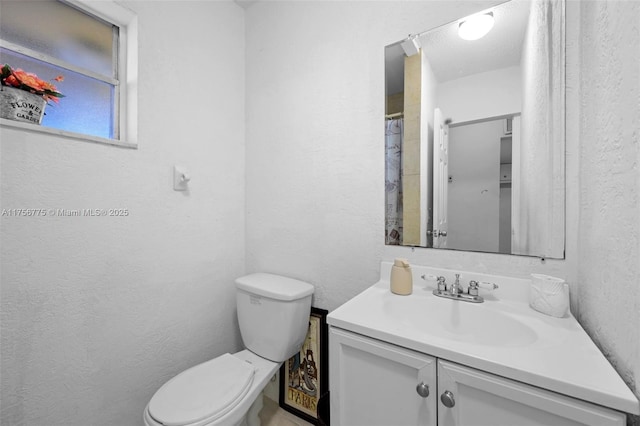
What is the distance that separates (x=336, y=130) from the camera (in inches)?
52.7

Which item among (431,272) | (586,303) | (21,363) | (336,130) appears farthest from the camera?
(336,130)

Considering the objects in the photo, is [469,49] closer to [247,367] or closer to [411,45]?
[411,45]

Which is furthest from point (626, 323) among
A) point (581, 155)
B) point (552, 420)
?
point (581, 155)

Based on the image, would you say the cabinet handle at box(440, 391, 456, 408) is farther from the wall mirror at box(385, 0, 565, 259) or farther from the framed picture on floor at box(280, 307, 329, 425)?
the framed picture on floor at box(280, 307, 329, 425)

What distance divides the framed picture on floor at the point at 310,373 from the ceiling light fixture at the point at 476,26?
1385 millimetres

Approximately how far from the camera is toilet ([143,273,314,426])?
0.97m

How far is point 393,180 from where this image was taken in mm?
1192

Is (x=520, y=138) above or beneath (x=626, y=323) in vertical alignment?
above

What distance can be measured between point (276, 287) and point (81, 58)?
1352 millimetres

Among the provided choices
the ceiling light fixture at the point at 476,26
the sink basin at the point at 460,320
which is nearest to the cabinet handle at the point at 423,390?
the sink basin at the point at 460,320

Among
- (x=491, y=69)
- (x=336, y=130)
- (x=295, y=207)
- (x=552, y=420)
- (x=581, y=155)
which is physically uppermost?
(x=491, y=69)

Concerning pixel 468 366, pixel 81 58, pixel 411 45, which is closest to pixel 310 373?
pixel 468 366

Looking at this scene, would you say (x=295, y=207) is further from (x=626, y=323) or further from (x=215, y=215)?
(x=626, y=323)

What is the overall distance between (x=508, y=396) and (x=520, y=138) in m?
0.85
